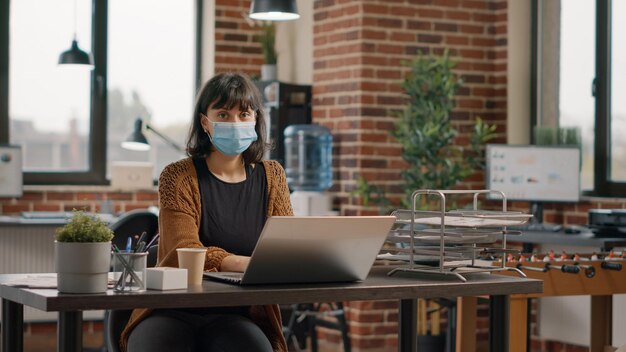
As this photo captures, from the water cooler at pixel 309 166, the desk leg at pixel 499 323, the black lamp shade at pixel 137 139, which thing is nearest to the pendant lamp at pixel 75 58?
the black lamp shade at pixel 137 139

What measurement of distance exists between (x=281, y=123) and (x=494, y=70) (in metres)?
1.32

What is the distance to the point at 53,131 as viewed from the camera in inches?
269

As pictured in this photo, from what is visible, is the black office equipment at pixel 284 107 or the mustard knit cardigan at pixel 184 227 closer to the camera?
the mustard knit cardigan at pixel 184 227

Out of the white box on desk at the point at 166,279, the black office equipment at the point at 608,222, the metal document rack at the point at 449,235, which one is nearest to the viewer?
the white box on desk at the point at 166,279

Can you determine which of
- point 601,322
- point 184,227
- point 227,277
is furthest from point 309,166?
point 227,277

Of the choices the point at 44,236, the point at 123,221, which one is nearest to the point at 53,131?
the point at 44,236

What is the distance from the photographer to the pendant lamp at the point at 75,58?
625 centimetres

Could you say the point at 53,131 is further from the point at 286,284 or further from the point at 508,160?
the point at 286,284

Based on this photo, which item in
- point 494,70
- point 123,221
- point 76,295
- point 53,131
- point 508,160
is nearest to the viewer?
point 76,295

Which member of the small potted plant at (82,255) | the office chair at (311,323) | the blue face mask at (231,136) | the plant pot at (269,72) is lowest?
the office chair at (311,323)

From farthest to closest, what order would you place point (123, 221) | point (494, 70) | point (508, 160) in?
point (494, 70) < point (508, 160) < point (123, 221)

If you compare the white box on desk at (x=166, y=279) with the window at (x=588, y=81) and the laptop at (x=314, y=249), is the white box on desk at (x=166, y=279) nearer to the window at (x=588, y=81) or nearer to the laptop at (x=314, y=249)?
the laptop at (x=314, y=249)

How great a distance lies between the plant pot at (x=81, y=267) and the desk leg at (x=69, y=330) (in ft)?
0.19

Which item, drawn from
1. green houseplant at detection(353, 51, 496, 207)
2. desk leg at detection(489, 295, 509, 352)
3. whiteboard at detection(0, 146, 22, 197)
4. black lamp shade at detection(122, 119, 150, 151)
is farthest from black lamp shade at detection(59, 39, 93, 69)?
desk leg at detection(489, 295, 509, 352)
